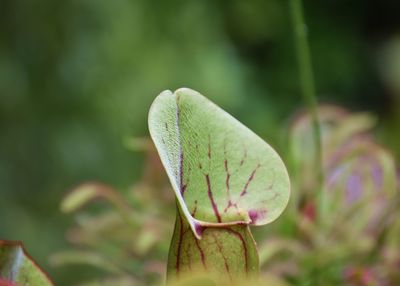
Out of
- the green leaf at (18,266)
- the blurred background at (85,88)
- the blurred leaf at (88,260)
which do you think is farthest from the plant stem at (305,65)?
the blurred background at (85,88)

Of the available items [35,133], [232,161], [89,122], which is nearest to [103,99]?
[89,122]

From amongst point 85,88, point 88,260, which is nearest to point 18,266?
point 88,260

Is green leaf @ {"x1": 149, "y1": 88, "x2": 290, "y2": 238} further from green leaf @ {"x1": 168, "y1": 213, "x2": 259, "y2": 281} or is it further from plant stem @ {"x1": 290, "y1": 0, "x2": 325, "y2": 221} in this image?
plant stem @ {"x1": 290, "y1": 0, "x2": 325, "y2": 221}

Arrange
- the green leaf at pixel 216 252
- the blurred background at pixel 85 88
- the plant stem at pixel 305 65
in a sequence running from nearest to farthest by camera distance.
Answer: the green leaf at pixel 216 252 < the plant stem at pixel 305 65 < the blurred background at pixel 85 88

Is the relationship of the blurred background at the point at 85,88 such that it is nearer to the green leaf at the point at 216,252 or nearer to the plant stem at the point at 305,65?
the plant stem at the point at 305,65

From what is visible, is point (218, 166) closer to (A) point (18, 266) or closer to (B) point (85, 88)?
(A) point (18, 266)

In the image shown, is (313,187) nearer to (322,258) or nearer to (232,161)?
(322,258)
